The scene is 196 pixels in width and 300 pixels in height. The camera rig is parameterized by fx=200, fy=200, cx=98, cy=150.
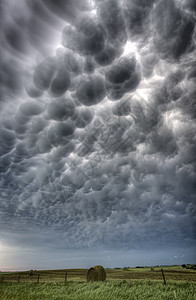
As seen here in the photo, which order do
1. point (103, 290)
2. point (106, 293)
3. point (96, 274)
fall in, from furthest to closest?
point (96, 274) → point (103, 290) → point (106, 293)

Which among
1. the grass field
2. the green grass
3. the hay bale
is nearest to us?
the green grass

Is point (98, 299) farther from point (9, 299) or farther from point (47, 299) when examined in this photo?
point (9, 299)

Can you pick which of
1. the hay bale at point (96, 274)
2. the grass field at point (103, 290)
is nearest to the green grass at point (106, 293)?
the grass field at point (103, 290)

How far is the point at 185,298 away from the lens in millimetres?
11578

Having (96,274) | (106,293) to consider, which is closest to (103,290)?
(106,293)

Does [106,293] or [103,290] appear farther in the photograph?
[103,290]

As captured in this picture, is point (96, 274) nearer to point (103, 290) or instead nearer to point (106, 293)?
point (103, 290)

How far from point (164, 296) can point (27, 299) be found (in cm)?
809

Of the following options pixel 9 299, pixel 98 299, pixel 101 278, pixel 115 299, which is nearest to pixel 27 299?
pixel 9 299

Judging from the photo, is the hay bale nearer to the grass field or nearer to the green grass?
the grass field

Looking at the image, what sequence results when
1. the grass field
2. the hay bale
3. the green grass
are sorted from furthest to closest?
the hay bale → the grass field → the green grass

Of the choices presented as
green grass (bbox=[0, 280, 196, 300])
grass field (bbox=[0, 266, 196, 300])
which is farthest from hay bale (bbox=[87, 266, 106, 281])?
green grass (bbox=[0, 280, 196, 300])

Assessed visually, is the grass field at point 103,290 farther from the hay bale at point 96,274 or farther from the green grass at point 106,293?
the hay bale at point 96,274

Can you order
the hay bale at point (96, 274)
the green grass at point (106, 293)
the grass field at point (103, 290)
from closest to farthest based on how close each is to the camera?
1. the green grass at point (106, 293)
2. the grass field at point (103, 290)
3. the hay bale at point (96, 274)
